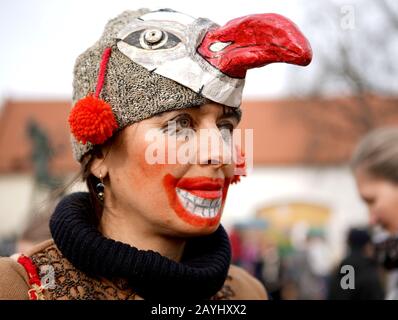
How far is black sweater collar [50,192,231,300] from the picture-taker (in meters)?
2.04

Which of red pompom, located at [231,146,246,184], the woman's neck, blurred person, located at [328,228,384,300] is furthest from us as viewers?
blurred person, located at [328,228,384,300]

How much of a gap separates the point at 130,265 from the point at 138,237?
0.66 feet

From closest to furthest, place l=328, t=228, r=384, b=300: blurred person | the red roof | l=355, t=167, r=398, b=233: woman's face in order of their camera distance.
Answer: l=355, t=167, r=398, b=233: woman's face → l=328, t=228, r=384, b=300: blurred person → the red roof

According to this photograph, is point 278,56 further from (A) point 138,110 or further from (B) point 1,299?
(B) point 1,299

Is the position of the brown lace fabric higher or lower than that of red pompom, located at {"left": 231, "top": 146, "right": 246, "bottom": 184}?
lower

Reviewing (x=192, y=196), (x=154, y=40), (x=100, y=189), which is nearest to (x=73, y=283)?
(x=100, y=189)

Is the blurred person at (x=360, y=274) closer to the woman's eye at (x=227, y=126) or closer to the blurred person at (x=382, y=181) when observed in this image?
the blurred person at (x=382, y=181)

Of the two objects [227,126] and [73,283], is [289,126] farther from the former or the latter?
[73,283]

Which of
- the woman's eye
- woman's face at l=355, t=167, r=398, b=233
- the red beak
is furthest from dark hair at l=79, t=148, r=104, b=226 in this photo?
woman's face at l=355, t=167, r=398, b=233

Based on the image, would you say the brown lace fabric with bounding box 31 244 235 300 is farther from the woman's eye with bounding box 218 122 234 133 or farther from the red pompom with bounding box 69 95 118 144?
the woman's eye with bounding box 218 122 234 133

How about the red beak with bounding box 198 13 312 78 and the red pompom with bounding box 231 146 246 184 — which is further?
the red pompom with bounding box 231 146 246 184

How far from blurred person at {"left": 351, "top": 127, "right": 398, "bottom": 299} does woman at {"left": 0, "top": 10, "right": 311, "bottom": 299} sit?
152cm

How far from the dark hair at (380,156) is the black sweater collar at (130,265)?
1625mm
